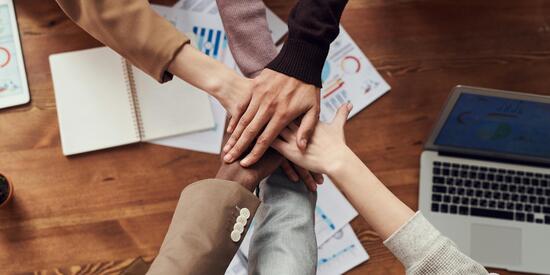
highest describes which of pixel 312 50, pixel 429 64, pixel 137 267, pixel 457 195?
pixel 312 50

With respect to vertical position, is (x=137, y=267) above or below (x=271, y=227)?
below

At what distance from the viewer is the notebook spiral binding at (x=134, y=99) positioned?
46.0 inches

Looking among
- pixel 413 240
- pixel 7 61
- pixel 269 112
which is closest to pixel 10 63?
pixel 7 61

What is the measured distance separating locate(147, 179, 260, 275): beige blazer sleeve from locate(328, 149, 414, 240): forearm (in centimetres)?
17

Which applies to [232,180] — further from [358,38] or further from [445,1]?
[445,1]

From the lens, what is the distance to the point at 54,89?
1.18 m

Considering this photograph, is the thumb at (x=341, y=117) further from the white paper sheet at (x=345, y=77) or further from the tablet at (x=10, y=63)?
the tablet at (x=10, y=63)

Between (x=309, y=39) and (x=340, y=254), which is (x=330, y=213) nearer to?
(x=340, y=254)

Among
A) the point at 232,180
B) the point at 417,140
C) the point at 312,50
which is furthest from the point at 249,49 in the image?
the point at 417,140

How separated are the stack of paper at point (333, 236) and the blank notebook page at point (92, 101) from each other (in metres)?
0.33

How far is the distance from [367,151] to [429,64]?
219mm

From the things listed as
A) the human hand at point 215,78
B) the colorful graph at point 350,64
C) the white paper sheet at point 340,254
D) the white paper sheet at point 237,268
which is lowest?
the white paper sheet at point 237,268

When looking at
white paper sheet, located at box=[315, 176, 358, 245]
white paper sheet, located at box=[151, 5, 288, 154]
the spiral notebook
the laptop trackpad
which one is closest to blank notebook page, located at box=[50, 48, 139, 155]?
the spiral notebook

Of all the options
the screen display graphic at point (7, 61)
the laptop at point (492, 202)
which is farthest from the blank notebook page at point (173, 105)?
the laptop at point (492, 202)
